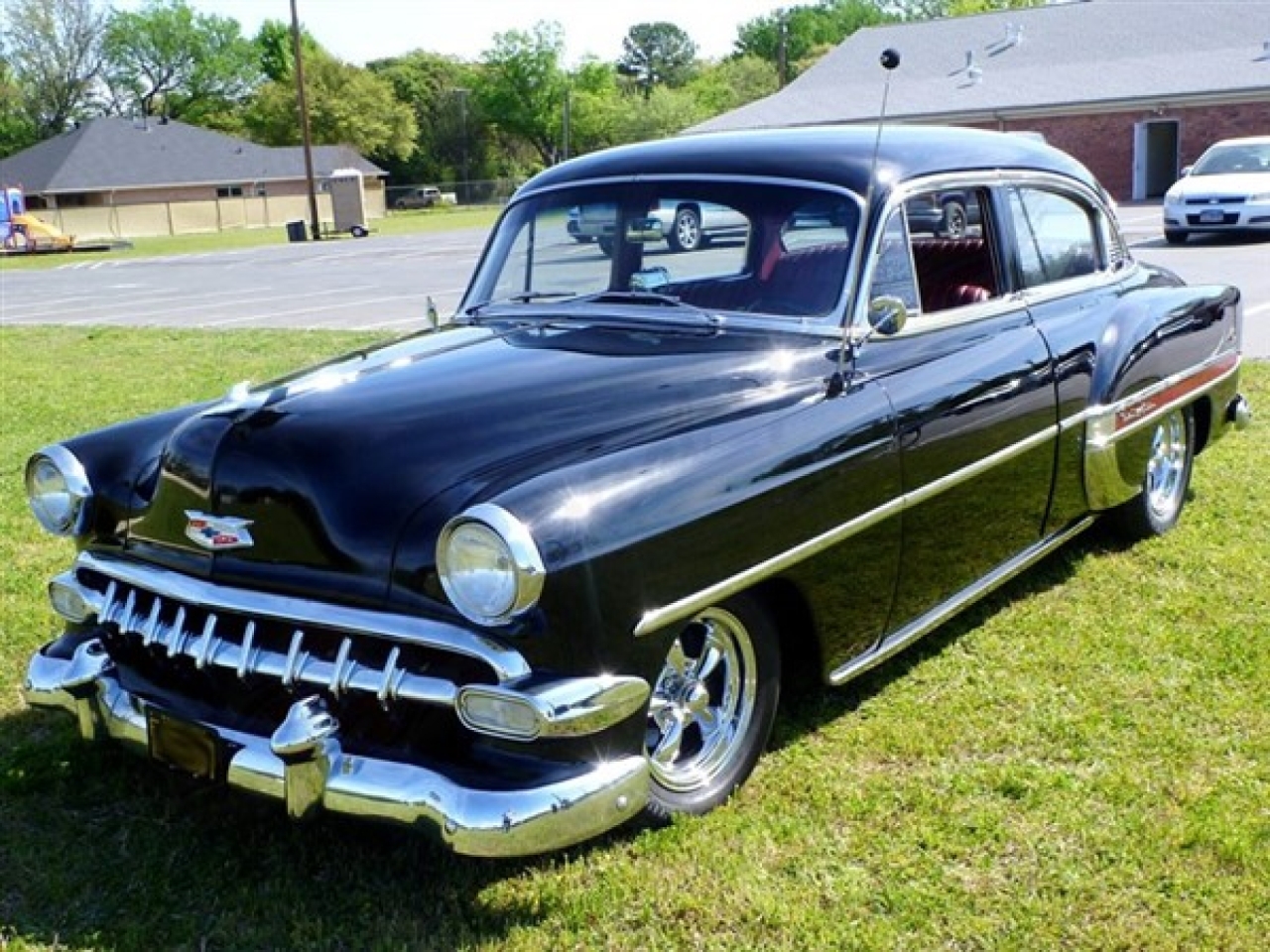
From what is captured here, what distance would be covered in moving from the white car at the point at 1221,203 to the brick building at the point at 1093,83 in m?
15.0

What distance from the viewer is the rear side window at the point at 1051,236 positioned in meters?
4.57

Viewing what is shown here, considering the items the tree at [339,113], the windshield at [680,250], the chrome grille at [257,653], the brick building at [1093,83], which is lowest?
the chrome grille at [257,653]

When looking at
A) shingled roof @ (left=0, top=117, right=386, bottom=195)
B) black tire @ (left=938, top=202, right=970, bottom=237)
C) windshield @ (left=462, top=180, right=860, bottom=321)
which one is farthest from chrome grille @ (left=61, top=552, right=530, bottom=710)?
shingled roof @ (left=0, top=117, right=386, bottom=195)

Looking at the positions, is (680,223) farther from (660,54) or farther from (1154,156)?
(660,54)

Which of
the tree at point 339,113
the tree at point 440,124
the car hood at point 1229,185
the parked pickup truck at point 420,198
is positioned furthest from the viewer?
the tree at point 440,124

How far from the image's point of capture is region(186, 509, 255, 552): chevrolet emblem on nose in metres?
3.03

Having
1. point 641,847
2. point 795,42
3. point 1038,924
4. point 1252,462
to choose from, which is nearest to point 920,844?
point 1038,924

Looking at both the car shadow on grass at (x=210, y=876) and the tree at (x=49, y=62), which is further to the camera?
the tree at (x=49, y=62)

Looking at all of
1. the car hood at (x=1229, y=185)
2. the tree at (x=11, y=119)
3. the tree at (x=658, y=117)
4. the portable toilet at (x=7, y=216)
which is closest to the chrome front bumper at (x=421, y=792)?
the car hood at (x=1229, y=185)

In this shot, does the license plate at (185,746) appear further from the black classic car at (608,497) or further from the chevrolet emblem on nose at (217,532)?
the chevrolet emblem on nose at (217,532)

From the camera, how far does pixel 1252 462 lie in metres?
6.39

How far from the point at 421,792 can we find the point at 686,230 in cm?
208

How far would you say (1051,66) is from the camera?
35594mm

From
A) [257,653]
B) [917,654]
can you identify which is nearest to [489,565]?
[257,653]
